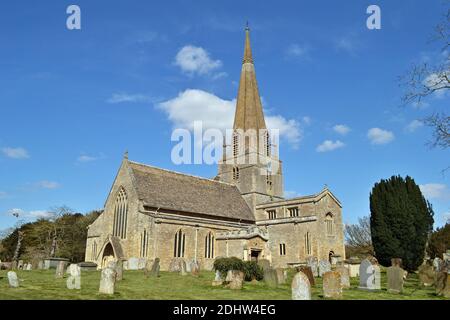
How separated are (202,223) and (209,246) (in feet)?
6.78

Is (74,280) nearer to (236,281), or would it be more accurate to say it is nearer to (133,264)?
(236,281)

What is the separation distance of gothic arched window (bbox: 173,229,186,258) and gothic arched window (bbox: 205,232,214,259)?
2.53 m

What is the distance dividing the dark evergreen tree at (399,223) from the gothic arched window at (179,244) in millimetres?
14702

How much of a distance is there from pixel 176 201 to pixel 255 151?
1336 cm

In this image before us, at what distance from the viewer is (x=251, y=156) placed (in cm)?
4291

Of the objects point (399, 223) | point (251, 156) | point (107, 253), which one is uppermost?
point (251, 156)

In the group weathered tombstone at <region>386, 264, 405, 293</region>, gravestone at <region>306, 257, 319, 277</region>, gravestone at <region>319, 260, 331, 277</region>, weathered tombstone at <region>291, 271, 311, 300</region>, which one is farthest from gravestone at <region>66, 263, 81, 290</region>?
gravestone at <region>306, 257, 319, 277</region>

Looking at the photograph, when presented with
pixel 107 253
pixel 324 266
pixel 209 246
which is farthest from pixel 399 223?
pixel 107 253

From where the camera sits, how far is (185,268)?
2253cm

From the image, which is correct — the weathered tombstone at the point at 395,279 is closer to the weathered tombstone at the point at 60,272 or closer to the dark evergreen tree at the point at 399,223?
the dark evergreen tree at the point at 399,223

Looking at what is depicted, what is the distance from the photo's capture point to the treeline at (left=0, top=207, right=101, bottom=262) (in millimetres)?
48562

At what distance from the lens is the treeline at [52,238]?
4856cm

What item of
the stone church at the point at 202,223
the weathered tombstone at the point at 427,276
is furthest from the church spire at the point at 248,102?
the weathered tombstone at the point at 427,276
